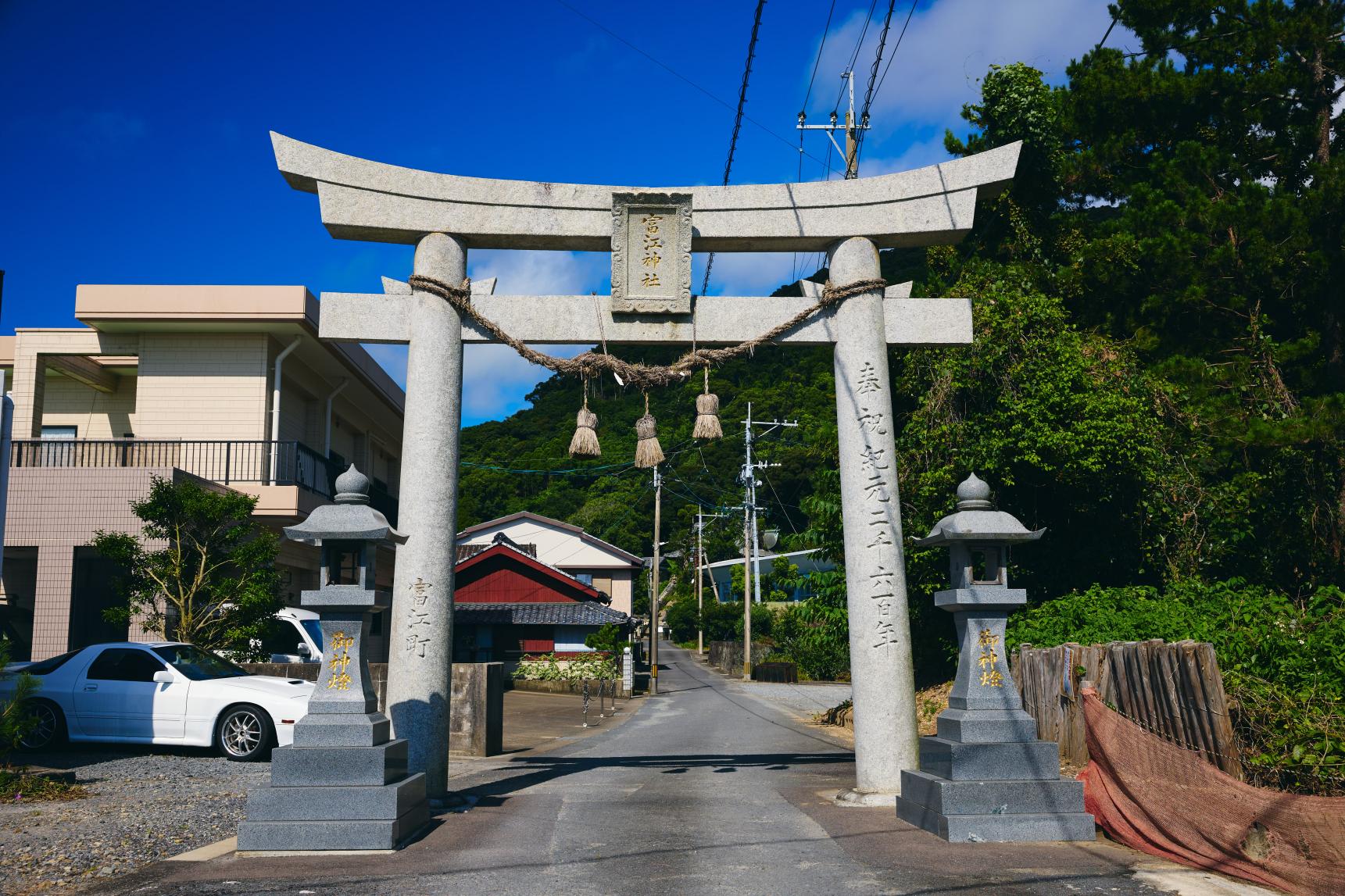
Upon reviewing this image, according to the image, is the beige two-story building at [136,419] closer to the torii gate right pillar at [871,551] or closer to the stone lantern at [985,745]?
the torii gate right pillar at [871,551]

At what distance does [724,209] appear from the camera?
35.3ft

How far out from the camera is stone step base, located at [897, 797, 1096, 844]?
7504 mm

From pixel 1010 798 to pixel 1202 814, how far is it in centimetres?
130

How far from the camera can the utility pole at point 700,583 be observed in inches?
2554

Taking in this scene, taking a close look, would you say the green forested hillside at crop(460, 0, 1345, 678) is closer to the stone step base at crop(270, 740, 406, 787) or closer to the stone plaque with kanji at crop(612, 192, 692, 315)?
the stone plaque with kanji at crop(612, 192, 692, 315)

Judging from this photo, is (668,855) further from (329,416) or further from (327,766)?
(329,416)

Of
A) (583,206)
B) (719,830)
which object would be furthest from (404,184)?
(719,830)

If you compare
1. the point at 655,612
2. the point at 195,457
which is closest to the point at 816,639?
the point at 195,457

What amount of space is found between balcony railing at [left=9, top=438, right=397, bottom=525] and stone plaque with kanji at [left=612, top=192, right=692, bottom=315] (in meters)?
10.7

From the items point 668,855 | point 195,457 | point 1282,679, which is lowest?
point 668,855

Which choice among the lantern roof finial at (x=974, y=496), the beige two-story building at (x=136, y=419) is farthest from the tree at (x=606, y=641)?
the lantern roof finial at (x=974, y=496)

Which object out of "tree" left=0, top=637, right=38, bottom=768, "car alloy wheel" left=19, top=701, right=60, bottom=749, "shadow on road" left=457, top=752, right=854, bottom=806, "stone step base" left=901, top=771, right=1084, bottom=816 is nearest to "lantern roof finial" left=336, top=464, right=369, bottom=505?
"shadow on road" left=457, top=752, right=854, bottom=806

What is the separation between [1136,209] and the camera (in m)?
18.2

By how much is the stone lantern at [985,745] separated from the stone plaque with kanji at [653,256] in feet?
12.1
